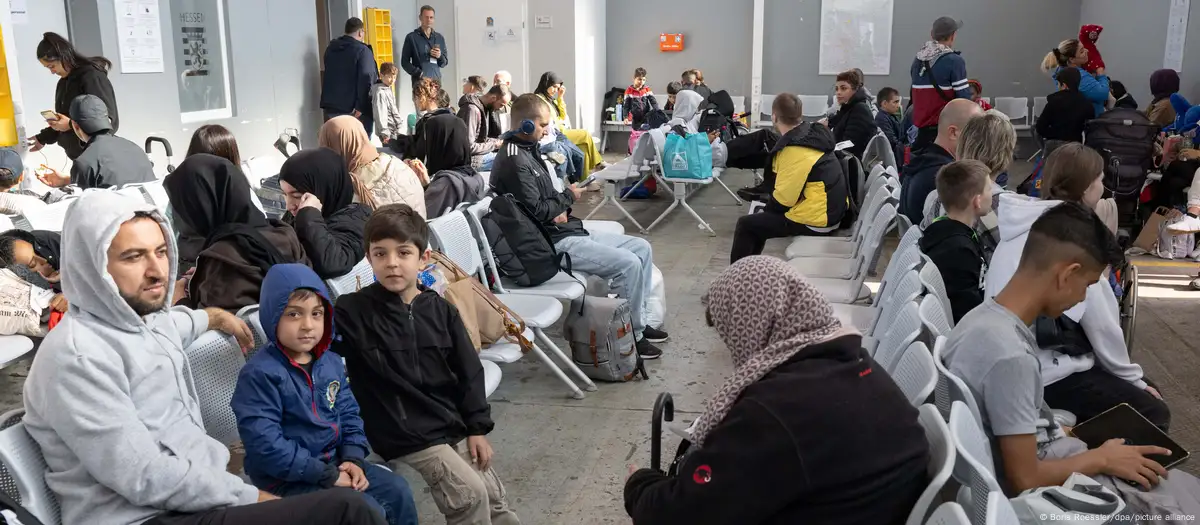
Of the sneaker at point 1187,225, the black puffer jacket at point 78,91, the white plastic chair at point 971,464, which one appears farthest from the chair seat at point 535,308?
the sneaker at point 1187,225

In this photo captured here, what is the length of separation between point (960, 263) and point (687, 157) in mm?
5134

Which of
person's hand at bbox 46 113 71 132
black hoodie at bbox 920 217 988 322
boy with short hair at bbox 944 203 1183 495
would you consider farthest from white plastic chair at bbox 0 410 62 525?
person's hand at bbox 46 113 71 132

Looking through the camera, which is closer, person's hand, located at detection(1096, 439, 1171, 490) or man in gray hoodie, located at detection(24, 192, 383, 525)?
man in gray hoodie, located at detection(24, 192, 383, 525)

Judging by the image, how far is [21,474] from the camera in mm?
1972

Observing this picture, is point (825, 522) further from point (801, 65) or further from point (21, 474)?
point (801, 65)

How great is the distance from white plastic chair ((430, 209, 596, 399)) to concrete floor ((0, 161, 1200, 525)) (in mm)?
151

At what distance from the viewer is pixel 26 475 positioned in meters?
1.99

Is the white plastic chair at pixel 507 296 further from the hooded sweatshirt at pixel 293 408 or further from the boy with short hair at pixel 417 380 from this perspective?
the hooded sweatshirt at pixel 293 408

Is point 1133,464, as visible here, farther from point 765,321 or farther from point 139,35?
point 139,35

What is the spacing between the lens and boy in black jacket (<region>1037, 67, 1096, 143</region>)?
8344mm

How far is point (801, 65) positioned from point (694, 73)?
273 centimetres

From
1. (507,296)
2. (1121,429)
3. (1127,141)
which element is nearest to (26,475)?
(507,296)

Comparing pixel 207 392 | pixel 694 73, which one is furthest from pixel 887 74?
pixel 207 392

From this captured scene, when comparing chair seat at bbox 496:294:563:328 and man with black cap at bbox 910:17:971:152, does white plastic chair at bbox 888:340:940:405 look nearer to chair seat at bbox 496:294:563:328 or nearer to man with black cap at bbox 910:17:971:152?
chair seat at bbox 496:294:563:328
